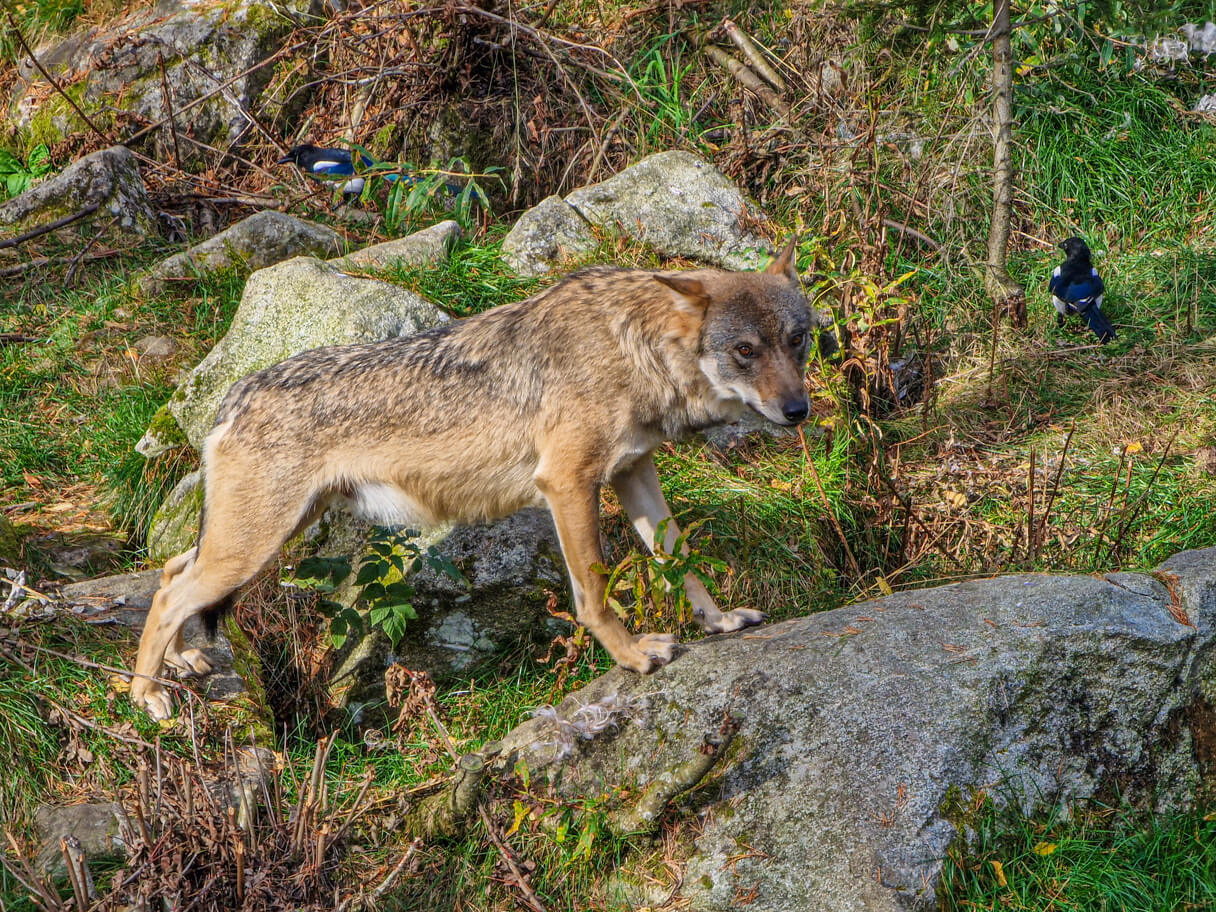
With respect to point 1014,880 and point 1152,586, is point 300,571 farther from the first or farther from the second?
point 1152,586

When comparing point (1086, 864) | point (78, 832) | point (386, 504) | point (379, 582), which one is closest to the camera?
point (1086, 864)

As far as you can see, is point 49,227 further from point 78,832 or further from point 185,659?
point 78,832

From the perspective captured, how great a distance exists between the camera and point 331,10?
34.2ft

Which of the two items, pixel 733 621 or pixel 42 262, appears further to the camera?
pixel 42 262

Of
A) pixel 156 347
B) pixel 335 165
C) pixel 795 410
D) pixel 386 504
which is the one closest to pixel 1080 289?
pixel 795 410

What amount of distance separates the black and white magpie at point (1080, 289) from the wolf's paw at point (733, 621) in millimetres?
3853

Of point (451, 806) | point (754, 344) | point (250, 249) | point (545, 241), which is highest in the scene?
point (754, 344)

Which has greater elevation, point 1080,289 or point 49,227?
point 1080,289

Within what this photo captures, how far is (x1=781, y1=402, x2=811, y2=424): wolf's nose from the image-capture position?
4488 millimetres

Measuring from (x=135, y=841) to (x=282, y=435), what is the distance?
2.02m

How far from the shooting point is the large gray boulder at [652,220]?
746 cm

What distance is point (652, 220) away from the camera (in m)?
7.57

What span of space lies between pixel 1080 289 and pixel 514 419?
4.64m

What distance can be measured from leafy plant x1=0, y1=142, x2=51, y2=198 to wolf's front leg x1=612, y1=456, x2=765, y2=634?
7.78m
